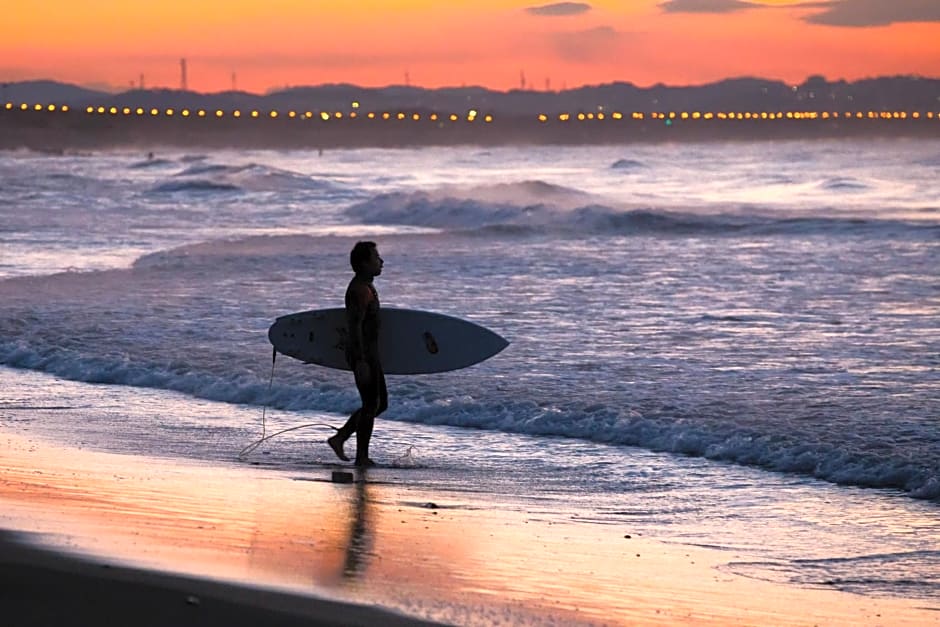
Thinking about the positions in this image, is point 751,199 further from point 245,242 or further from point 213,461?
point 213,461

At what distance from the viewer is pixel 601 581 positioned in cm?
596

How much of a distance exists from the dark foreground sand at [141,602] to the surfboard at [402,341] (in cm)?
462

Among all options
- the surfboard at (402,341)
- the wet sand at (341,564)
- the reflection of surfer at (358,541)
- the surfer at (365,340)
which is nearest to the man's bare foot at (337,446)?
the surfer at (365,340)

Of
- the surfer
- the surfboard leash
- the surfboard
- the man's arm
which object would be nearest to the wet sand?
the surfer

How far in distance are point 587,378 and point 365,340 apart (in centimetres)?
433

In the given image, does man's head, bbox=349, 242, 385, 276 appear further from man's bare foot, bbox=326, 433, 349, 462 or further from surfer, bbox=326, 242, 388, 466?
man's bare foot, bbox=326, 433, 349, 462

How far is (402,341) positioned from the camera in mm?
10156

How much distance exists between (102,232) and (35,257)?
8293 mm

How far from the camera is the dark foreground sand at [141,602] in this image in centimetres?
498

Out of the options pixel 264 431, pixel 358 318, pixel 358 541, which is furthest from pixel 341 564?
pixel 264 431

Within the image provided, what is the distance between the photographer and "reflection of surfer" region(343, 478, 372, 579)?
5953mm

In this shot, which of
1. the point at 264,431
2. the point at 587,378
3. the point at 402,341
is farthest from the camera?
the point at 587,378

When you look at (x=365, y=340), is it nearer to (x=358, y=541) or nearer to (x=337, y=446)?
(x=337, y=446)

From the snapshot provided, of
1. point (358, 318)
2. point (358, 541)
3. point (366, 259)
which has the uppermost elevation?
point (366, 259)
